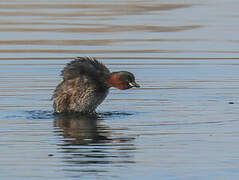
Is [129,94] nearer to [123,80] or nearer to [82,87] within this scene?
[82,87]

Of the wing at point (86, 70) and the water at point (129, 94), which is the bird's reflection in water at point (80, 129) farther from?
the wing at point (86, 70)

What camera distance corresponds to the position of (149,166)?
444 inches

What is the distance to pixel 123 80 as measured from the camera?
1536 centimetres

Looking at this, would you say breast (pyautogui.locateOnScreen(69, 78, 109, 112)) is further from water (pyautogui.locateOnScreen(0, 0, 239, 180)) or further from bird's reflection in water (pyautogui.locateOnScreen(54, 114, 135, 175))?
bird's reflection in water (pyautogui.locateOnScreen(54, 114, 135, 175))

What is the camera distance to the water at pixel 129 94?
11.5 m

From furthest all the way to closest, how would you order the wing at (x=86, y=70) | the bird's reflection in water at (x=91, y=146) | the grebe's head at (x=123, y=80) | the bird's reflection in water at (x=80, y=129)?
the wing at (x=86, y=70) < the grebe's head at (x=123, y=80) < the bird's reflection in water at (x=80, y=129) < the bird's reflection in water at (x=91, y=146)

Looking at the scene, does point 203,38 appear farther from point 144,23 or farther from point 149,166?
point 149,166

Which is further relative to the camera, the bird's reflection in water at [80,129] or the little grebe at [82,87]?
the little grebe at [82,87]

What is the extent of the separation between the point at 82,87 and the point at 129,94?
7.82ft

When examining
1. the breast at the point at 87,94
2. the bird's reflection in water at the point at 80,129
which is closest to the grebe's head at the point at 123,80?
the breast at the point at 87,94

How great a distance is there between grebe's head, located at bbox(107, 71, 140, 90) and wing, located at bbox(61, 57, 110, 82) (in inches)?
10.8

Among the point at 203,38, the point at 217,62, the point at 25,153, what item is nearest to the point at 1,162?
the point at 25,153

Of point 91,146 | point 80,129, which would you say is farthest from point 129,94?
point 91,146

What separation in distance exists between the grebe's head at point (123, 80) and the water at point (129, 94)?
0.50 metres
